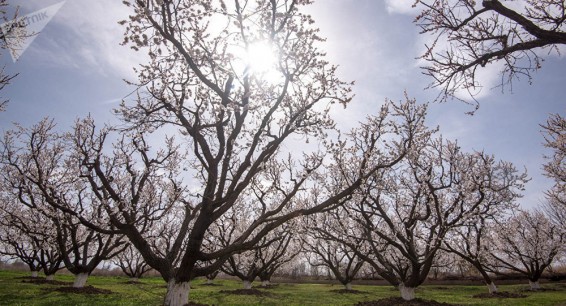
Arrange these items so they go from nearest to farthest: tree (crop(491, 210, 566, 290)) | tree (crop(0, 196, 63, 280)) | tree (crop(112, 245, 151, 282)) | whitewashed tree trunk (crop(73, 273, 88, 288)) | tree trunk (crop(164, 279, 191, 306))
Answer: tree trunk (crop(164, 279, 191, 306)) → whitewashed tree trunk (crop(73, 273, 88, 288)) → tree (crop(0, 196, 63, 280)) → tree (crop(491, 210, 566, 290)) → tree (crop(112, 245, 151, 282))

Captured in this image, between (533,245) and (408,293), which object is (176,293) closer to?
(408,293)

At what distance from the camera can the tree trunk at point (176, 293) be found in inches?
392

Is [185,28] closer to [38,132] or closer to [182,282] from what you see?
[182,282]

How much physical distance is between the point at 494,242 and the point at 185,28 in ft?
125

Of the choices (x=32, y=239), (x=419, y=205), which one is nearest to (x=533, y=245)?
(x=419, y=205)

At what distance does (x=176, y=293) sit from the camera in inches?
395

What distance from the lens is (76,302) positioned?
608 inches

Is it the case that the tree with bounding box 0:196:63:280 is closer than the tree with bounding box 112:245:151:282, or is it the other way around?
the tree with bounding box 0:196:63:280

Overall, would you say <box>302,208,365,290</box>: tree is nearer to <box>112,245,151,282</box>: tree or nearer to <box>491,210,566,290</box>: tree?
<box>491,210,566,290</box>: tree

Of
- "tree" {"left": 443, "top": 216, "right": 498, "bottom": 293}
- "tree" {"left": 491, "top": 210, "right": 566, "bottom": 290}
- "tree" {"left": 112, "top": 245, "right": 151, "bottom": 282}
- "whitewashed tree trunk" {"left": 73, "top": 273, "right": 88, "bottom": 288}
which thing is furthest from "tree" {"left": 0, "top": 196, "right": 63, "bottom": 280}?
"tree" {"left": 491, "top": 210, "right": 566, "bottom": 290}

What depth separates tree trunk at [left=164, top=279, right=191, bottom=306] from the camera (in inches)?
392

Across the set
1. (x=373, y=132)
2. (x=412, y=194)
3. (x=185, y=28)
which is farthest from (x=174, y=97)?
(x=412, y=194)

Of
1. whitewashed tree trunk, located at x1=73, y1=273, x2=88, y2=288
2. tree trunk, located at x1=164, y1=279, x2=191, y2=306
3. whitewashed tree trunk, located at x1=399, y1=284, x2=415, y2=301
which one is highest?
tree trunk, located at x1=164, y1=279, x2=191, y2=306

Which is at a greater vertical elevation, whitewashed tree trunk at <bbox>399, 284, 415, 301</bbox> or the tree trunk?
the tree trunk
